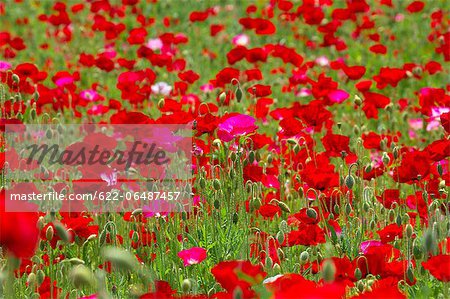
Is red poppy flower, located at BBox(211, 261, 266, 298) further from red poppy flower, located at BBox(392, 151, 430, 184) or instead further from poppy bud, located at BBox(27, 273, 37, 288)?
red poppy flower, located at BBox(392, 151, 430, 184)

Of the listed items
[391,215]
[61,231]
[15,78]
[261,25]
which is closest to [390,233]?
[391,215]

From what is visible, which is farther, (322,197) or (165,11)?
(165,11)

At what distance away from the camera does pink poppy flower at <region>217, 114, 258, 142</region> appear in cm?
267

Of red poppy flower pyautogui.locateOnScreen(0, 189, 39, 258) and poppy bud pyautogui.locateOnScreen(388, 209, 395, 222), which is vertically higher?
poppy bud pyautogui.locateOnScreen(388, 209, 395, 222)

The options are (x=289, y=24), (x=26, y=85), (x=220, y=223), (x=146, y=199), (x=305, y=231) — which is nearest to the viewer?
(x=305, y=231)

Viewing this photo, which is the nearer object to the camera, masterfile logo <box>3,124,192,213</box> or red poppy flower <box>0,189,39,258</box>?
red poppy flower <box>0,189,39,258</box>

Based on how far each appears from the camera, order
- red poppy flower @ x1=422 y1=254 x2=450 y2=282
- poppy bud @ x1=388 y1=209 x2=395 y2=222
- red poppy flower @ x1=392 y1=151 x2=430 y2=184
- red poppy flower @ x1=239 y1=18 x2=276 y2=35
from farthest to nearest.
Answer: red poppy flower @ x1=239 y1=18 x2=276 y2=35, poppy bud @ x1=388 y1=209 x2=395 y2=222, red poppy flower @ x1=392 y1=151 x2=430 y2=184, red poppy flower @ x1=422 y1=254 x2=450 y2=282

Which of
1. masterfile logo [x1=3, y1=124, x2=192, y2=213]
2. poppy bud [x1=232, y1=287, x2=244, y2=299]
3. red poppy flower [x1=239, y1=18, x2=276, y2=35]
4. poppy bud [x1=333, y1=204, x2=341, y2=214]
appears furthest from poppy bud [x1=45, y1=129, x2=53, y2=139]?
red poppy flower [x1=239, y1=18, x2=276, y2=35]

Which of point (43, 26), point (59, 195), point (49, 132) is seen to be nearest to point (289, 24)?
point (43, 26)

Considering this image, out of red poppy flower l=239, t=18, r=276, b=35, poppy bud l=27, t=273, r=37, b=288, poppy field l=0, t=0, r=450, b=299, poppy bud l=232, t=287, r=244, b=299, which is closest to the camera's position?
poppy bud l=232, t=287, r=244, b=299

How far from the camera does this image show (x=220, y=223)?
2812 millimetres

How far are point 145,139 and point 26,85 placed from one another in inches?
50.8

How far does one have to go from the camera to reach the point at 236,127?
2684 mm

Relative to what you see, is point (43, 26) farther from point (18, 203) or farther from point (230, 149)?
point (18, 203)
